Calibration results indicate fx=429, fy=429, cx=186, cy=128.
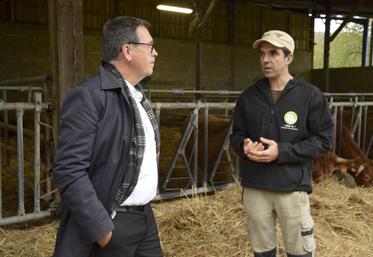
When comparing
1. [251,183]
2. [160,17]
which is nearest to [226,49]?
[160,17]

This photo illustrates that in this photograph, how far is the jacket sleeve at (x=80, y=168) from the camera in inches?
62.2

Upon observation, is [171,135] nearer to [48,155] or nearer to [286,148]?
[48,155]

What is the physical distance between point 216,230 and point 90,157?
7.63 ft

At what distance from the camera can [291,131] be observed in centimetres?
251

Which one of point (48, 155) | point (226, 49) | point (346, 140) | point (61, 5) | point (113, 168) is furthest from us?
point (226, 49)

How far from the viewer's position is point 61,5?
3.20m

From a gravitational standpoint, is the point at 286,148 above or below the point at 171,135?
above

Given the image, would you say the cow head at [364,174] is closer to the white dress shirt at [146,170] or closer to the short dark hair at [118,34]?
the white dress shirt at [146,170]

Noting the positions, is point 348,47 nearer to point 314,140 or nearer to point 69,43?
point 69,43

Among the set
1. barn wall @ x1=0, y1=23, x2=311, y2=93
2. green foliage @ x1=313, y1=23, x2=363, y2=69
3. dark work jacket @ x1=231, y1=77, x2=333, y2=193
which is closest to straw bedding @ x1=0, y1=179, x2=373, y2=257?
dark work jacket @ x1=231, y1=77, x2=333, y2=193

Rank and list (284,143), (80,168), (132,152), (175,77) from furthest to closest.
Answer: (175,77) → (284,143) → (132,152) → (80,168)

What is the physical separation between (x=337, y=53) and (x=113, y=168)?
118ft

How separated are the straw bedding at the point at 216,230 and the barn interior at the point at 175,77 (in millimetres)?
195

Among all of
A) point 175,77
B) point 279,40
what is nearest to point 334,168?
point 279,40
